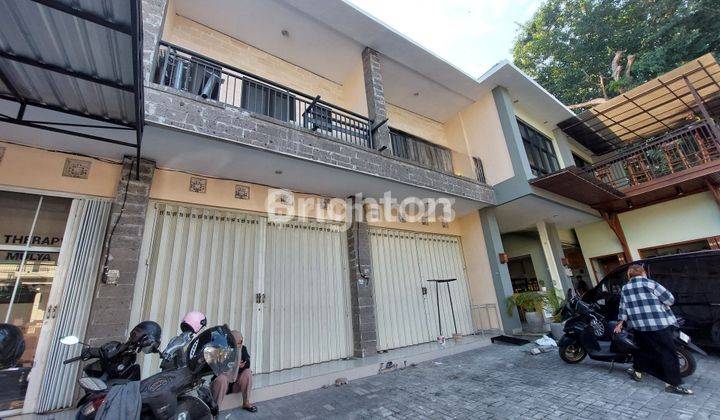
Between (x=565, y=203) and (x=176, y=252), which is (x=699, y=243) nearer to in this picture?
(x=565, y=203)

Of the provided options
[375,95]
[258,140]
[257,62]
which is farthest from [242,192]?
[375,95]

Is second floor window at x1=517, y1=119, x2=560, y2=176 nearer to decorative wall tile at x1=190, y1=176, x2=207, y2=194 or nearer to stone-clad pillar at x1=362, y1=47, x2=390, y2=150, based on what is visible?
stone-clad pillar at x1=362, y1=47, x2=390, y2=150

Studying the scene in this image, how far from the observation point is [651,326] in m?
3.50

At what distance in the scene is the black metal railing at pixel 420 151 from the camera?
7.15 m

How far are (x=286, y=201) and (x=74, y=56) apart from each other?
356cm

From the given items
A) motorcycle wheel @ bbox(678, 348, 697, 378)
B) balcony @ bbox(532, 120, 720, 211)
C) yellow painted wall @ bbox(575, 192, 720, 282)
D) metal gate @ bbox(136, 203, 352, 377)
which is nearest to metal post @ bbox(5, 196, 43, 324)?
metal gate @ bbox(136, 203, 352, 377)

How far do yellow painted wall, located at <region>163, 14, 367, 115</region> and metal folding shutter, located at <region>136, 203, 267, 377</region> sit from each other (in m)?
3.17

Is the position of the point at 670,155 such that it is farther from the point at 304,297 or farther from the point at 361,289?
the point at 304,297

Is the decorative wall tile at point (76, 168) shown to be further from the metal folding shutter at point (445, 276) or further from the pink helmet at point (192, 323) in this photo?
the metal folding shutter at point (445, 276)

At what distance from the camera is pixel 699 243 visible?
833 cm

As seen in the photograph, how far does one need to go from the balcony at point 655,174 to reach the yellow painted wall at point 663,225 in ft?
1.04

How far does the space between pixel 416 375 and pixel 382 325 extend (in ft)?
5.21

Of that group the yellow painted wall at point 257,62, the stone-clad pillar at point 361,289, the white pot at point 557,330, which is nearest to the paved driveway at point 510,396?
the stone-clad pillar at point 361,289

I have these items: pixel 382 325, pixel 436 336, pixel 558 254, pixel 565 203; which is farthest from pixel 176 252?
pixel 558 254
